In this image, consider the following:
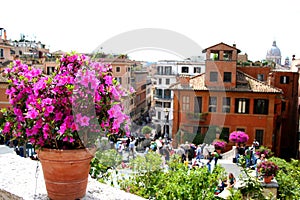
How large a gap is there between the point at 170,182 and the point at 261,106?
17.5 meters

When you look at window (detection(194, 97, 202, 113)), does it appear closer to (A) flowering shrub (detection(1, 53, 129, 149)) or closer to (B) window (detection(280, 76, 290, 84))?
(B) window (detection(280, 76, 290, 84))

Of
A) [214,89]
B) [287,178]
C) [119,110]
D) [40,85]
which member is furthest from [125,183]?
A: [214,89]

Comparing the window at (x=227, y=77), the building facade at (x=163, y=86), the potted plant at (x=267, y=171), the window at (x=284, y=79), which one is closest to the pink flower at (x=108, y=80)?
the building facade at (x=163, y=86)

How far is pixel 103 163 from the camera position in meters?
5.36

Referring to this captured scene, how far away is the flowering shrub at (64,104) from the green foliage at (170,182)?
1204mm

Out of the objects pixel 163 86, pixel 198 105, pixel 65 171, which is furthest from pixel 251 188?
pixel 198 105

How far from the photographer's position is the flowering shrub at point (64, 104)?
Answer: 2973 mm

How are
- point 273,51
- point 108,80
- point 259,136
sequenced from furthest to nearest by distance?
point 273,51, point 259,136, point 108,80

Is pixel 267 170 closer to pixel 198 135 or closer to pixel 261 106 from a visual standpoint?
pixel 198 135

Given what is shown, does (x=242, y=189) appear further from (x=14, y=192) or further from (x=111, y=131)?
(x=14, y=192)

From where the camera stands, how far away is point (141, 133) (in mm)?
5766

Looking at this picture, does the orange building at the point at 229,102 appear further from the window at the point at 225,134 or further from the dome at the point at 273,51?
the dome at the point at 273,51

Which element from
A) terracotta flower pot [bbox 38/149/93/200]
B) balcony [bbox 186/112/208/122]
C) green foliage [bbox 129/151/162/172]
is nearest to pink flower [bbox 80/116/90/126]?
terracotta flower pot [bbox 38/149/93/200]

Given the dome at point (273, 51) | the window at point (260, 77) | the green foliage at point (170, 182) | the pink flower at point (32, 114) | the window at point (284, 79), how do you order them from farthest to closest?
1. the dome at point (273, 51)
2. the window at point (284, 79)
3. the window at point (260, 77)
4. the green foliage at point (170, 182)
5. the pink flower at point (32, 114)
